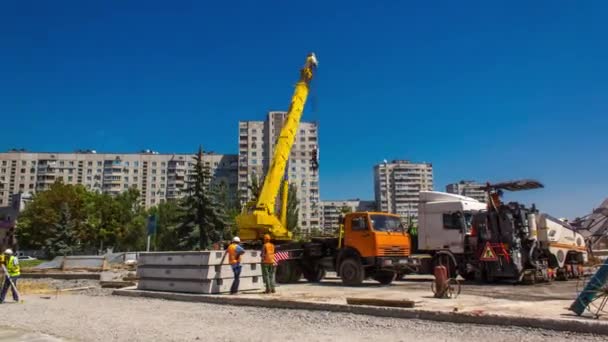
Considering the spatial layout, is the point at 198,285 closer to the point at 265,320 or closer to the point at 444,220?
the point at 265,320

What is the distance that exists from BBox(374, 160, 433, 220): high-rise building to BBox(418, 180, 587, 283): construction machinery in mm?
117010

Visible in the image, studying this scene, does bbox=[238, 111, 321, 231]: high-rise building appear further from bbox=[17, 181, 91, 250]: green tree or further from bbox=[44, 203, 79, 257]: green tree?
bbox=[44, 203, 79, 257]: green tree

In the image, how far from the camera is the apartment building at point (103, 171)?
113 meters

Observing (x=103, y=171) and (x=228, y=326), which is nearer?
(x=228, y=326)

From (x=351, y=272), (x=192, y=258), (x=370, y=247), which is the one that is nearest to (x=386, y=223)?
(x=370, y=247)

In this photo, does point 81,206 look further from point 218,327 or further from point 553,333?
point 553,333

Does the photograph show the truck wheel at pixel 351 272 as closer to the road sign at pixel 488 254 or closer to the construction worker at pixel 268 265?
the construction worker at pixel 268 265

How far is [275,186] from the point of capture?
22016 millimetres

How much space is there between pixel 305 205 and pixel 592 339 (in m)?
97.1

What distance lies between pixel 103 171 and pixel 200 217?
8045cm

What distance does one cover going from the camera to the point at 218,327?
Result: 9.31 metres

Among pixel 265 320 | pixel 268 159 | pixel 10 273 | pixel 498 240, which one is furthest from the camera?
pixel 268 159

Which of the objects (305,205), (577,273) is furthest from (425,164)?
(577,273)

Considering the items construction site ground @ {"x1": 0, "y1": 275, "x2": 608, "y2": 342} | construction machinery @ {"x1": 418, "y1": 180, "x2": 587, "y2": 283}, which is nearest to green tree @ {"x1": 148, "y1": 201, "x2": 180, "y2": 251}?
construction machinery @ {"x1": 418, "y1": 180, "x2": 587, "y2": 283}
